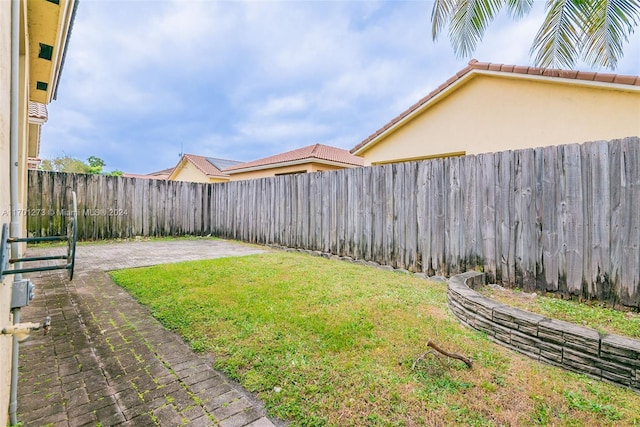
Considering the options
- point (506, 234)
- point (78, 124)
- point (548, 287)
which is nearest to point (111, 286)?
point (506, 234)

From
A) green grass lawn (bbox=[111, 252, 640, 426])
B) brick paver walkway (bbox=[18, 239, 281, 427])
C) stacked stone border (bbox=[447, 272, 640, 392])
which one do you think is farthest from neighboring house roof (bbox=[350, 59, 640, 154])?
brick paver walkway (bbox=[18, 239, 281, 427])

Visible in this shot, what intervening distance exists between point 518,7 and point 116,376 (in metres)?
8.02

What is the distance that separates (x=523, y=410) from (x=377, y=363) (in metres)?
0.96

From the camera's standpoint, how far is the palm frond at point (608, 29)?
4.73 metres

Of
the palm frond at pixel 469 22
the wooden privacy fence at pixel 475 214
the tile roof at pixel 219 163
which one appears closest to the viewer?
the wooden privacy fence at pixel 475 214

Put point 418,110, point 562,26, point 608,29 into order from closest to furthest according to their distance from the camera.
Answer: point 608,29
point 562,26
point 418,110

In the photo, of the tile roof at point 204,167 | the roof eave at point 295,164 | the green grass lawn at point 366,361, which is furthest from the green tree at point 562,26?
the tile roof at point 204,167

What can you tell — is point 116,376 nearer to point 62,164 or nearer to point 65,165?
point 62,164

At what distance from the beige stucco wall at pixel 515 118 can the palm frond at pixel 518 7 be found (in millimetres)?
1281

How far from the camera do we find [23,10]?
95.0 inches

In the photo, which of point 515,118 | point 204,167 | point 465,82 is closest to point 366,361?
point 515,118

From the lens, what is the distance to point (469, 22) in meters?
5.80

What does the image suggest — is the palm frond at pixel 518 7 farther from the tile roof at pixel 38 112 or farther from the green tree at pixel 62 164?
the green tree at pixel 62 164

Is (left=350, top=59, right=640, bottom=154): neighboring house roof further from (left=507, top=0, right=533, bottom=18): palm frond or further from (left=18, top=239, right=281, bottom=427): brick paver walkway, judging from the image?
(left=18, top=239, right=281, bottom=427): brick paver walkway
